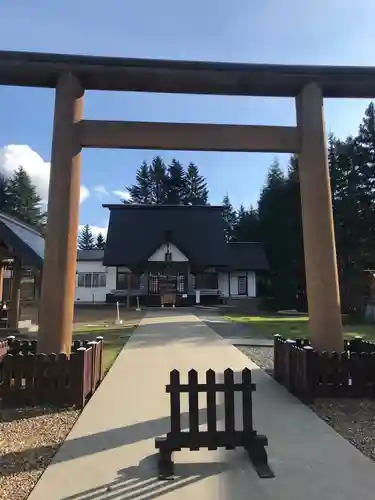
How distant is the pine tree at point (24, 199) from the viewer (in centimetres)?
5891

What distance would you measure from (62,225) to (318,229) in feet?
14.3

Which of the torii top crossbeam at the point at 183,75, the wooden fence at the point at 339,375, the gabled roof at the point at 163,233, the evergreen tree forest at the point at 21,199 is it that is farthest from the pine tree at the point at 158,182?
the wooden fence at the point at 339,375

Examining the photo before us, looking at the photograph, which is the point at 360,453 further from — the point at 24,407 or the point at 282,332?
the point at 282,332

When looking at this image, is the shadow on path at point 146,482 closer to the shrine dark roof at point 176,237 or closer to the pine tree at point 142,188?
the shrine dark roof at point 176,237

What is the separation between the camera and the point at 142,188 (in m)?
73.6

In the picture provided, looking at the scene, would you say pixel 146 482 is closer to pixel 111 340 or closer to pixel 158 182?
pixel 111 340

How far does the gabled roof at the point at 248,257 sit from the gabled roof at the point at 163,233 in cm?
203

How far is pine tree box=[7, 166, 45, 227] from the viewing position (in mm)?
58906

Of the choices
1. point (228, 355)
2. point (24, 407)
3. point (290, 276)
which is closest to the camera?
point (24, 407)

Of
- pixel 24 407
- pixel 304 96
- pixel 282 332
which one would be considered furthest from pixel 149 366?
pixel 282 332

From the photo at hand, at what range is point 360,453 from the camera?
14.9ft

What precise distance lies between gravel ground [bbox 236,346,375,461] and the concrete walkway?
0.16 meters

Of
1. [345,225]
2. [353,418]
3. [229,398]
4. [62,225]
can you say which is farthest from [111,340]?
[345,225]

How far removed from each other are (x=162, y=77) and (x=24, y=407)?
5.89m
